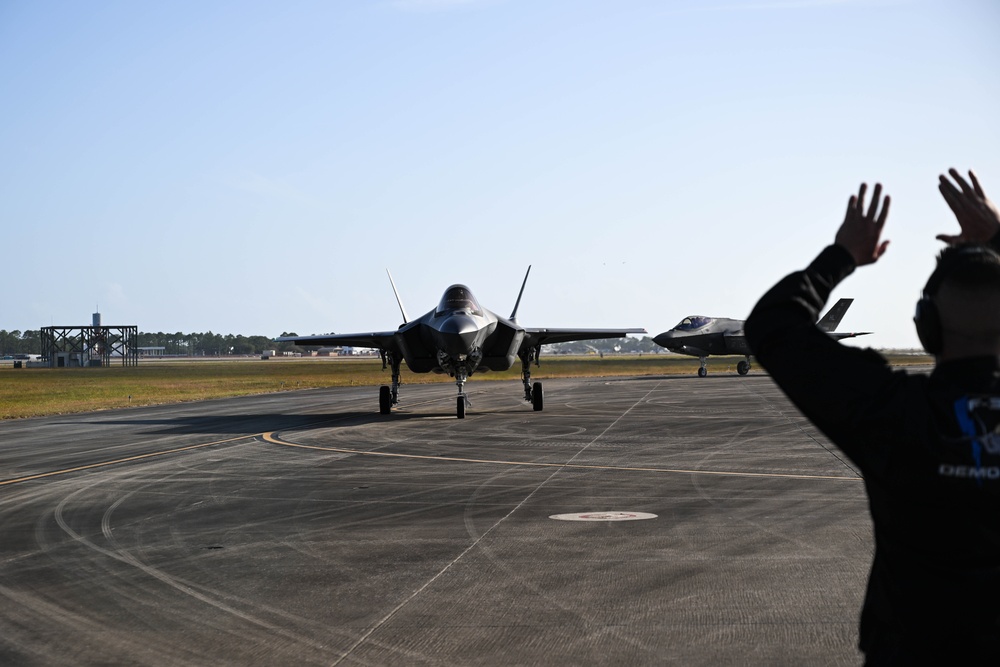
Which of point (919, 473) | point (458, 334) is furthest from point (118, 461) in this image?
point (919, 473)

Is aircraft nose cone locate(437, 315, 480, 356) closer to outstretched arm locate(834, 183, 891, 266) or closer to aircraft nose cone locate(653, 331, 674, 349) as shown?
outstretched arm locate(834, 183, 891, 266)

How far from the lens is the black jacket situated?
2432 mm

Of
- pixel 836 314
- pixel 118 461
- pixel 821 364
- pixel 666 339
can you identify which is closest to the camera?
pixel 821 364

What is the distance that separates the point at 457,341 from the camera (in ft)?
74.8

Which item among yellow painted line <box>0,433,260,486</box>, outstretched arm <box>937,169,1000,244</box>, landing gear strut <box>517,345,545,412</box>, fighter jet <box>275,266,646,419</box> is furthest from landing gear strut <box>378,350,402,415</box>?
outstretched arm <box>937,169,1000,244</box>

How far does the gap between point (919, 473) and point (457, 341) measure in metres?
20.5

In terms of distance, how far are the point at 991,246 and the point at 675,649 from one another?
3487 millimetres

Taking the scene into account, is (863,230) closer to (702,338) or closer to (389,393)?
(389,393)

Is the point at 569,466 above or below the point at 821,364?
below

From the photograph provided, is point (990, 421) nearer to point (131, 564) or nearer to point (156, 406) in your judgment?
point (131, 564)

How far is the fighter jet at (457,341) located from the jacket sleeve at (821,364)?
Result: 19925 mm

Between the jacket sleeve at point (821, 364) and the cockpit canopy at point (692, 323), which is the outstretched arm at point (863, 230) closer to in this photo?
the jacket sleeve at point (821, 364)

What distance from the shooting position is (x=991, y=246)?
2846 millimetres

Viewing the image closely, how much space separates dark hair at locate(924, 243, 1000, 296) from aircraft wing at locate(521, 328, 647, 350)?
84.9 feet
